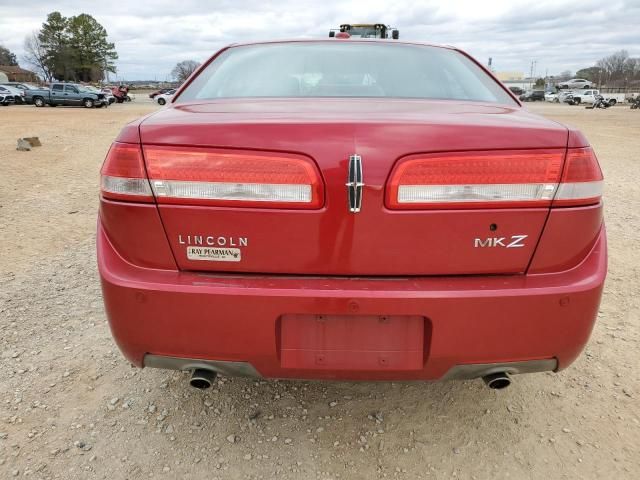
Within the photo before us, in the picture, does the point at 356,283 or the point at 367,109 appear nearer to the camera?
the point at 356,283

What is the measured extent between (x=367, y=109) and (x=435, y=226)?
512 millimetres

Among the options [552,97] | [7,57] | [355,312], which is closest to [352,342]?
[355,312]

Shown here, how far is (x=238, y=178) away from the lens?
160 cm

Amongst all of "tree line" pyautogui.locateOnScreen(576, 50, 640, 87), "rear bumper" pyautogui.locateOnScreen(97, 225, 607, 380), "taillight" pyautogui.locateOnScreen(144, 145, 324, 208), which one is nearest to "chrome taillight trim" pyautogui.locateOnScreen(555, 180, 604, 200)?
"rear bumper" pyautogui.locateOnScreen(97, 225, 607, 380)

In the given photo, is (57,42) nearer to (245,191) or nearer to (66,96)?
(66,96)

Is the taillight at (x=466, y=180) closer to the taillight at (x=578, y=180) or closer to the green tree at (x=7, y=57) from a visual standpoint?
the taillight at (x=578, y=180)

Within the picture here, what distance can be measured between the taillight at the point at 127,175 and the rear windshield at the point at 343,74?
2.31 feet

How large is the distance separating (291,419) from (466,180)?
4.37 feet

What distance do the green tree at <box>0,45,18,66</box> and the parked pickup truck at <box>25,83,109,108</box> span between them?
7543cm

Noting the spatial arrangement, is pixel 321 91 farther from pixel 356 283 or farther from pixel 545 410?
pixel 545 410

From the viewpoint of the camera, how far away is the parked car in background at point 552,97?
52312 mm

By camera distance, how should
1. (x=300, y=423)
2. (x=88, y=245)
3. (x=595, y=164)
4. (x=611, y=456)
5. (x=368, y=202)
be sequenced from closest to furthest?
(x=368, y=202)
(x=595, y=164)
(x=611, y=456)
(x=300, y=423)
(x=88, y=245)

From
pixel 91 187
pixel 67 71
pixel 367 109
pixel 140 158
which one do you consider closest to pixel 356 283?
pixel 367 109

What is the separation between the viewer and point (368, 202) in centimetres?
157
